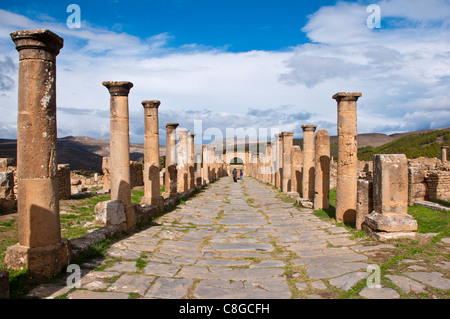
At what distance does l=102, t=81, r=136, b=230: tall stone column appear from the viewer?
828 cm

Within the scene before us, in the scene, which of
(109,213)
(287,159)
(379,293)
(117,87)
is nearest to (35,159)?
(109,213)

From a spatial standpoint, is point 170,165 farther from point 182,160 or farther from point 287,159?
point 287,159

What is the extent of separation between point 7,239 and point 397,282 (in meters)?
6.78

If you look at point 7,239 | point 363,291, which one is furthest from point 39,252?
point 363,291

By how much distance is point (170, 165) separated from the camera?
45.4 feet

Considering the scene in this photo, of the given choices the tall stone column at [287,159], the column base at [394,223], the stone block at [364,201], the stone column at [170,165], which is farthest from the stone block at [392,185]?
the tall stone column at [287,159]

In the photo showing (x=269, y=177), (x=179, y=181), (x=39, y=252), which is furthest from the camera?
(x=269, y=177)

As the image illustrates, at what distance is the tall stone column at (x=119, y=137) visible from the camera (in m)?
8.28

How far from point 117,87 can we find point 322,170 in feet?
22.5

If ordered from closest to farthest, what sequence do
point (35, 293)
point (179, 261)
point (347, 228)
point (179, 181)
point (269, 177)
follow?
point (35, 293) → point (179, 261) → point (347, 228) → point (179, 181) → point (269, 177)

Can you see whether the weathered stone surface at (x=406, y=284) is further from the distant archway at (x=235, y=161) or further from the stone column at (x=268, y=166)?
the distant archway at (x=235, y=161)

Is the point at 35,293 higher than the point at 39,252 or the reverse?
the reverse

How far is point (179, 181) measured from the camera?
16.4 metres
